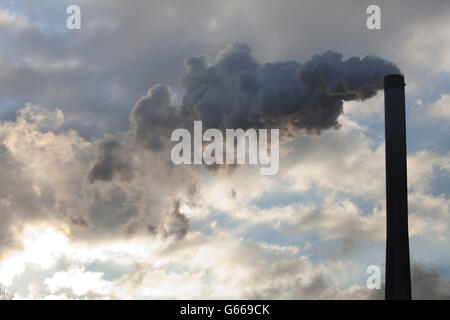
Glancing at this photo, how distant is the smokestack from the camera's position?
4306 centimetres

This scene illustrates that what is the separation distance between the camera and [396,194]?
144 ft

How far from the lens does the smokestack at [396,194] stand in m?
43.1

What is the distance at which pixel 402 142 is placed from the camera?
44781 mm
